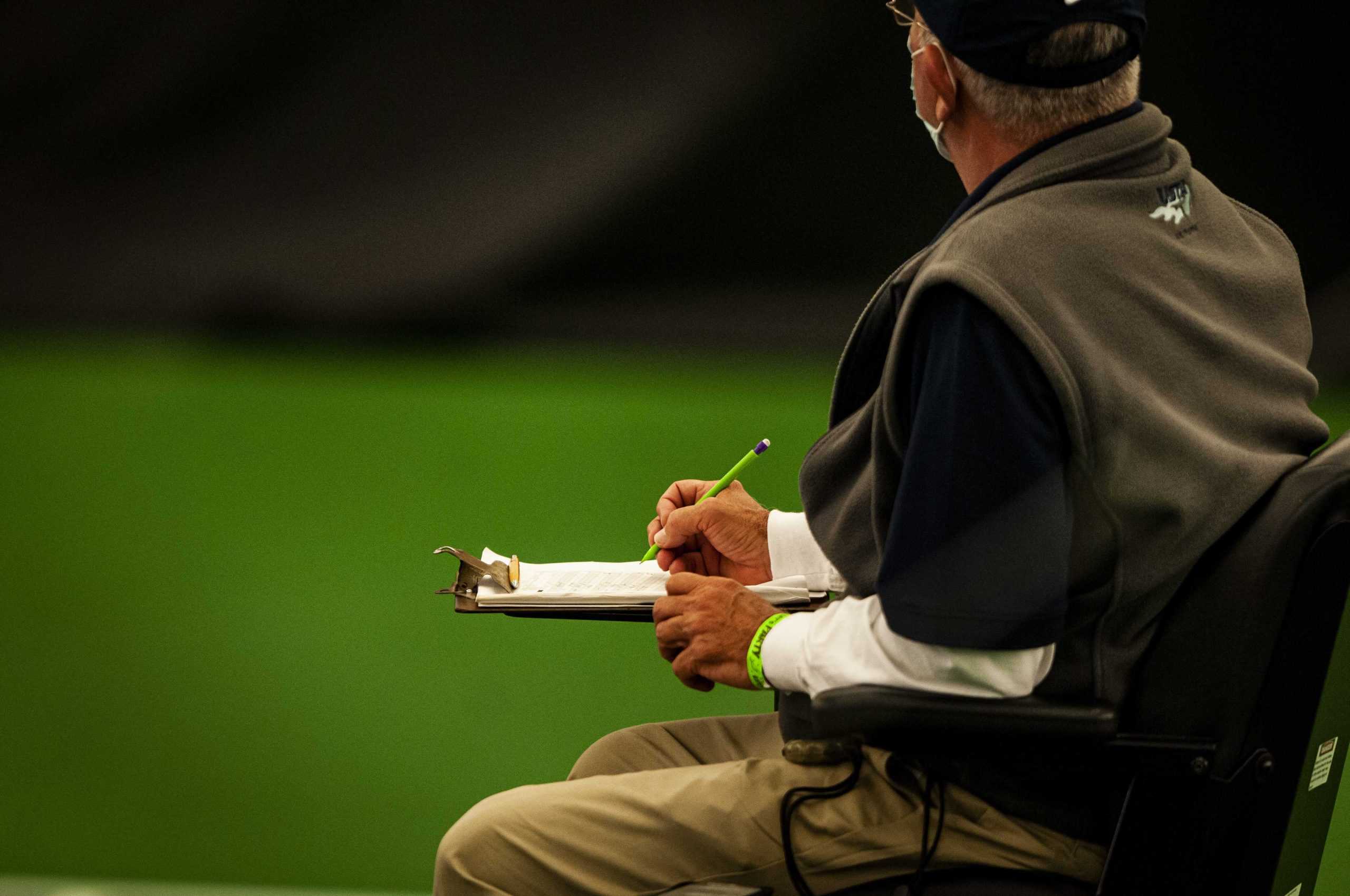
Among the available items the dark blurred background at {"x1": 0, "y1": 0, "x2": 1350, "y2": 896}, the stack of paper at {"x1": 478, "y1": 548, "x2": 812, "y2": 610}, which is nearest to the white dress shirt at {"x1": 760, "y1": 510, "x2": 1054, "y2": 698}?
the stack of paper at {"x1": 478, "y1": 548, "x2": 812, "y2": 610}

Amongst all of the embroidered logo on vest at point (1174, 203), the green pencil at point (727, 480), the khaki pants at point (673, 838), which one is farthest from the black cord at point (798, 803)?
→ the embroidered logo on vest at point (1174, 203)

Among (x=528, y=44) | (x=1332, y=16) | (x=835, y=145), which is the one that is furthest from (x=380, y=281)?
(x=1332, y=16)

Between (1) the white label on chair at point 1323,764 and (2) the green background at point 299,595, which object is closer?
(1) the white label on chair at point 1323,764

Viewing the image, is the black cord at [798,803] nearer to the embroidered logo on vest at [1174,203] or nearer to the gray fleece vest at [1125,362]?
the gray fleece vest at [1125,362]

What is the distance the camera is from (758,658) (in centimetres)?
121

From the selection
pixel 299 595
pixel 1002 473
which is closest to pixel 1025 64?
pixel 1002 473

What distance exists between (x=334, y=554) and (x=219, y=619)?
0.24 meters

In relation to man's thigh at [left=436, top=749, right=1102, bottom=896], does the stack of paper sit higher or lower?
higher

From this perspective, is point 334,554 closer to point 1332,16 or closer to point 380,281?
point 380,281

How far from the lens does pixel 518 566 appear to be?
152 cm

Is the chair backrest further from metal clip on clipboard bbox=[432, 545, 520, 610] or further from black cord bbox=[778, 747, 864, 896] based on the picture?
metal clip on clipboard bbox=[432, 545, 520, 610]

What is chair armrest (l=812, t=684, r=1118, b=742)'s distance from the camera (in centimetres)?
105

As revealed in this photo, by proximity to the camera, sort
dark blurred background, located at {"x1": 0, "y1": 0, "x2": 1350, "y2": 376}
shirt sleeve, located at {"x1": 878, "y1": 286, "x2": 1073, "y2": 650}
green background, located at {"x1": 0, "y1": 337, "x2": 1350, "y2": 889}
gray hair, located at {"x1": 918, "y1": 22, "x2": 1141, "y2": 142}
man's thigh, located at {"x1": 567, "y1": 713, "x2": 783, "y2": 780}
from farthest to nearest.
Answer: green background, located at {"x1": 0, "y1": 337, "x2": 1350, "y2": 889}
dark blurred background, located at {"x1": 0, "y1": 0, "x2": 1350, "y2": 376}
man's thigh, located at {"x1": 567, "y1": 713, "x2": 783, "y2": 780}
gray hair, located at {"x1": 918, "y1": 22, "x2": 1141, "y2": 142}
shirt sleeve, located at {"x1": 878, "y1": 286, "x2": 1073, "y2": 650}

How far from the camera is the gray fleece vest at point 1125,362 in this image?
106cm
